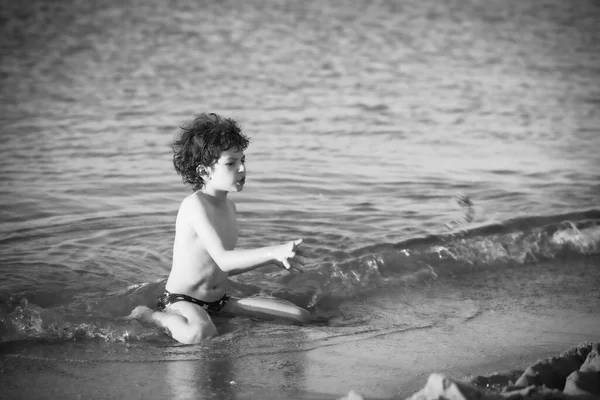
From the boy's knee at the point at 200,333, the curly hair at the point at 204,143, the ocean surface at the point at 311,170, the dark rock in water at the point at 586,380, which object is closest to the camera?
the dark rock in water at the point at 586,380

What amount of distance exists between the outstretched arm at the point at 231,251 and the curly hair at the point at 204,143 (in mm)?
208

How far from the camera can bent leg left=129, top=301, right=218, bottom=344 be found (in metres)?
5.12

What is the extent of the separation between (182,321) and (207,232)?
53cm

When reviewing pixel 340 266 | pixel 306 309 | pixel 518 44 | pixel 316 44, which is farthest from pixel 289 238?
pixel 518 44

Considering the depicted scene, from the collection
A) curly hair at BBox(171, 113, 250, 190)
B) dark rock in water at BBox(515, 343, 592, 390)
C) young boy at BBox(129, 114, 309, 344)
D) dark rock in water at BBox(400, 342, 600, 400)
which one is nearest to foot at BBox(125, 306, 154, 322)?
young boy at BBox(129, 114, 309, 344)

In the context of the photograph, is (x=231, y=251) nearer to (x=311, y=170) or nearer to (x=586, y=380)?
(x=586, y=380)

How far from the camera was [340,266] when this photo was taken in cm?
659

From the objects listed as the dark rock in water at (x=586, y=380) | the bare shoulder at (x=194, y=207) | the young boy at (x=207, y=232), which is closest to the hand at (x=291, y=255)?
the young boy at (x=207, y=232)

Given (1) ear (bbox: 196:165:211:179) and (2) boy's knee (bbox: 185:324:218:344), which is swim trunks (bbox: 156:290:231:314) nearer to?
(2) boy's knee (bbox: 185:324:218:344)

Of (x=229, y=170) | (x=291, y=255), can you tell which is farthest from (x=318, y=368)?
(x=229, y=170)

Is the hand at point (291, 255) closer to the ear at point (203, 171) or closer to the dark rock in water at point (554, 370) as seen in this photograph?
the ear at point (203, 171)

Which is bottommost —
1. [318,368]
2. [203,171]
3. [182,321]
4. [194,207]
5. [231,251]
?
[318,368]

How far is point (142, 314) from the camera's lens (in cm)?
539

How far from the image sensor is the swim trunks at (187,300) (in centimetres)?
556
